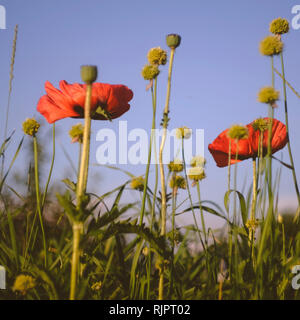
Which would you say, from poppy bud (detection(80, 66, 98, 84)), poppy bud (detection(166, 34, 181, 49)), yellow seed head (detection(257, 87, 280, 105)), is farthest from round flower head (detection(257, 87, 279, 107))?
poppy bud (detection(80, 66, 98, 84))

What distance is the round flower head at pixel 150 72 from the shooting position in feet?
4.91

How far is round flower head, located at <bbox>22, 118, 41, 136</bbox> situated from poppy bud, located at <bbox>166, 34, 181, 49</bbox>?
0.68 metres

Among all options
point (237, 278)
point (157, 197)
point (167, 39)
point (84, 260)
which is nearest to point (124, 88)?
point (167, 39)

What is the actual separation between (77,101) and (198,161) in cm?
58

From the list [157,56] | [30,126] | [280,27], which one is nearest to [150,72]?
[157,56]

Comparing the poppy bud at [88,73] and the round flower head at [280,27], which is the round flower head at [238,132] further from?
the poppy bud at [88,73]

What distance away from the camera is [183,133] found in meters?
1.70

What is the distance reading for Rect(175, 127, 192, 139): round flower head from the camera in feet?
5.53

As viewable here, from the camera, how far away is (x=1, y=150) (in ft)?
5.40

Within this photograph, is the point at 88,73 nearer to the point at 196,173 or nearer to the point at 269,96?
the point at 269,96
